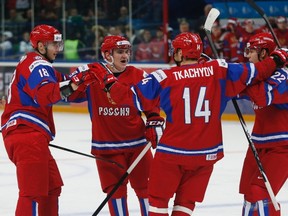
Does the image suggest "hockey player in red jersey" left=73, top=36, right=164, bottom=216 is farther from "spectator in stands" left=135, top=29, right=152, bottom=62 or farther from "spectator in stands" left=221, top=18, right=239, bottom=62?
"spectator in stands" left=135, top=29, right=152, bottom=62

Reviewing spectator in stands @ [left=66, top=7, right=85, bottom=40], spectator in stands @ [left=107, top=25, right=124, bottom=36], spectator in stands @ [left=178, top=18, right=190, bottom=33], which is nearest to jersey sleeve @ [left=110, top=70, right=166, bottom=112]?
spectator in stands @ [left=178, top=18, right=190, bottom=33]

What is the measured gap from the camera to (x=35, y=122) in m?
5.11

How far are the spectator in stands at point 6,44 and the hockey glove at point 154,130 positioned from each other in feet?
33.6

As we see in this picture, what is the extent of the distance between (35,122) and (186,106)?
0.91 metres

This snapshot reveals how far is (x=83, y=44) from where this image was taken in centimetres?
1441

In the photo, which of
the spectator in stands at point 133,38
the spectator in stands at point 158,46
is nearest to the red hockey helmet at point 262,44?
the spectator in stands at point 158,46

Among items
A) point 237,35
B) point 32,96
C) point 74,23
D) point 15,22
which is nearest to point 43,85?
point 32,96

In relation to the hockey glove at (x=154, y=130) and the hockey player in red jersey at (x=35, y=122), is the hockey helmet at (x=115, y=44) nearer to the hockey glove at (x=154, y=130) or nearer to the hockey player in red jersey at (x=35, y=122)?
the hockey player in red jersey at (x=35, y=122)

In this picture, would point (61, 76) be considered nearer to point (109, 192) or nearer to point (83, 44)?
point (109, 192)

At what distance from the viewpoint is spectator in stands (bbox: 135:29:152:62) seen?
44.0 feet

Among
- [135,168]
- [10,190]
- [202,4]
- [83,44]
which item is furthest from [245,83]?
[83,44]

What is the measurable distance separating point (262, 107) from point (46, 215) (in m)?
1.32

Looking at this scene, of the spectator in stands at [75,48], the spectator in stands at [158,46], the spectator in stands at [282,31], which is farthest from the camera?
the spectator in stands at [75,48]

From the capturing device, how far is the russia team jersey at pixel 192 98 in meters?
4.66
